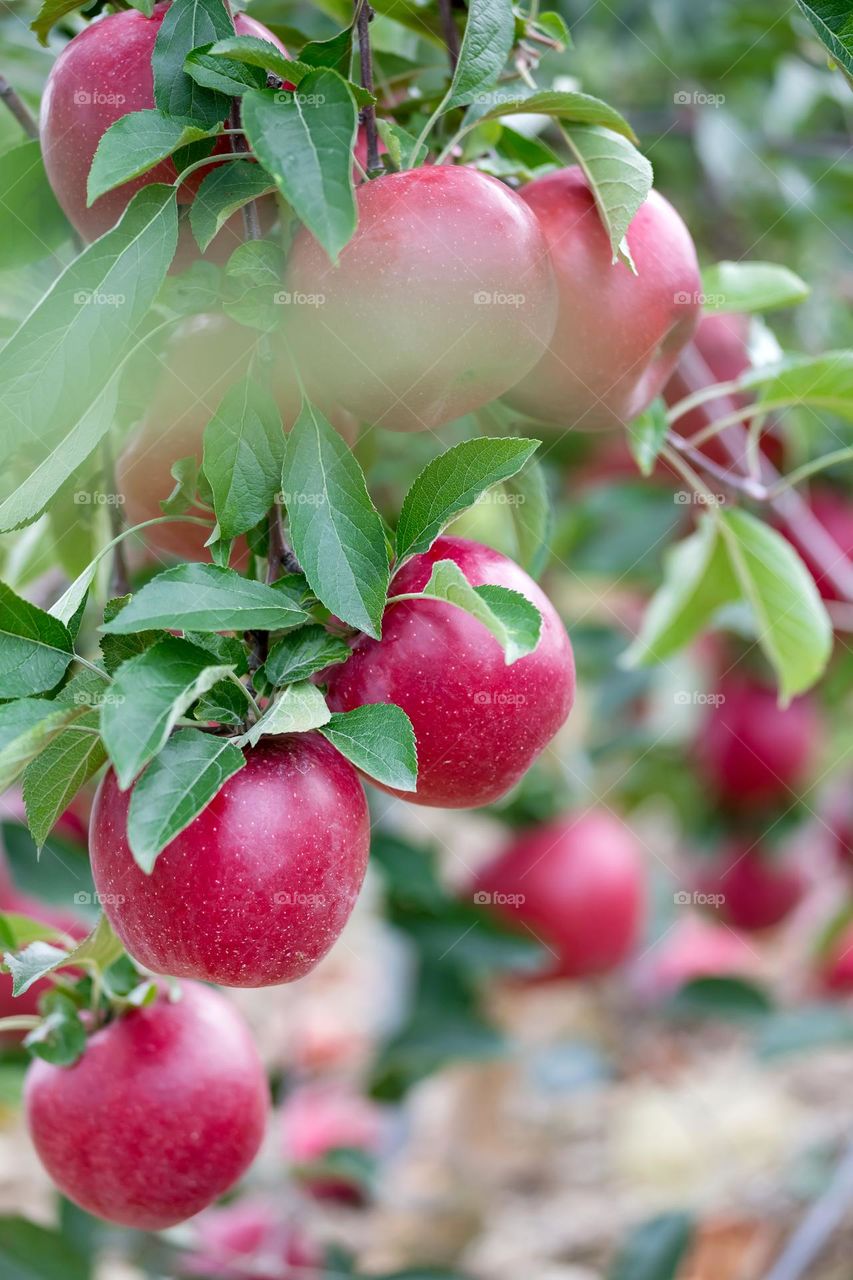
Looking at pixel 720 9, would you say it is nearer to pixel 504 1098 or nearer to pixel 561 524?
pixel 561 524

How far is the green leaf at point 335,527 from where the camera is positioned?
44 centimetres

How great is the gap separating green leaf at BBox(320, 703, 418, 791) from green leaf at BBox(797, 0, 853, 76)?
0.31 meters

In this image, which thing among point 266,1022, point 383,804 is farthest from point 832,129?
point 266,1022

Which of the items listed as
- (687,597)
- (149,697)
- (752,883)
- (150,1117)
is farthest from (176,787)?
(752,883)

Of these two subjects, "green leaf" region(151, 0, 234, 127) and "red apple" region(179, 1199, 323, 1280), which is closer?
"green leaf" region(151, 0, 234, 127)

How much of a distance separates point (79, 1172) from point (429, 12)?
1.93ft

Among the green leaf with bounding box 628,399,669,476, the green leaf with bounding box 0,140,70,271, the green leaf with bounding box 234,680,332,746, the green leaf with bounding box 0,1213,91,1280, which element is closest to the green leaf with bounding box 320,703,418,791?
the green leaf with bounding box 234,680,332,746

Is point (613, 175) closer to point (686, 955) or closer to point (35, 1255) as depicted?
point (35, 1255)

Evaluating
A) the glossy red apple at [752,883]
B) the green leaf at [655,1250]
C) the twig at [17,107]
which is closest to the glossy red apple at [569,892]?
the glossy red apple at [752,883]

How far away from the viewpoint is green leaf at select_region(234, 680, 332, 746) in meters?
0.42

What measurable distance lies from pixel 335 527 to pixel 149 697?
99mm

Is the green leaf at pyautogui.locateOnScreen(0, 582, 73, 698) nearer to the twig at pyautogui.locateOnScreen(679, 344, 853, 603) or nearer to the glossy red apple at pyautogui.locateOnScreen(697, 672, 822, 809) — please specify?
the twig at pyautogui.locateOnScreen(679, 344, 853, 603)

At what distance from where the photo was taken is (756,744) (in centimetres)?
140

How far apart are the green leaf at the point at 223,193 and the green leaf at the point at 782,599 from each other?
37 cm
